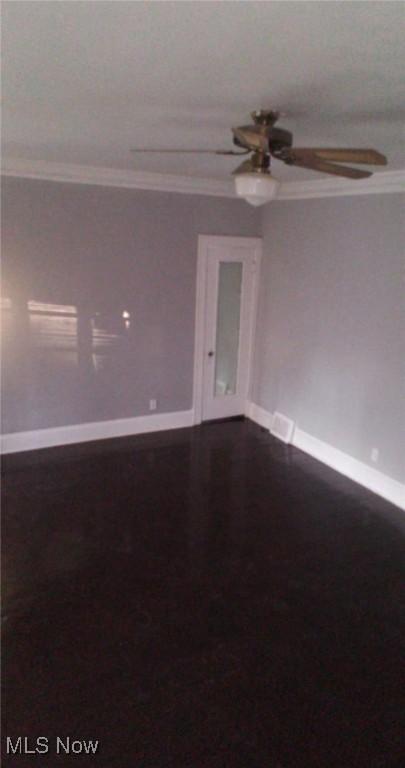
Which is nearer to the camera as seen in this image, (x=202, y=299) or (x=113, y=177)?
(x=113, y=177)

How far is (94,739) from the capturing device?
200cm

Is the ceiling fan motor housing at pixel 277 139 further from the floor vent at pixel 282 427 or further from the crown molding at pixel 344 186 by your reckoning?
the floor vent at pixel 282 427

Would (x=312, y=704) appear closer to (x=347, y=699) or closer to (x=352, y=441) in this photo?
(x=347, y=699)

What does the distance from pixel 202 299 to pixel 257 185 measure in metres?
2.98

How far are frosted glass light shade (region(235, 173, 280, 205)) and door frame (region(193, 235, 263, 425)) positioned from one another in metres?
2.82

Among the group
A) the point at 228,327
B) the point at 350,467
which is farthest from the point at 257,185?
the point at 228,327

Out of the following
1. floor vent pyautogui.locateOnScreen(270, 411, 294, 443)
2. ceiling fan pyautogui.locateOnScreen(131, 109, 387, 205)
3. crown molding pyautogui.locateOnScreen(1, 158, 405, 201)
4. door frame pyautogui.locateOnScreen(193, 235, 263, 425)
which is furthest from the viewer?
floor vent pyautogui.locateOnScreen(270, 411, 294, 443)

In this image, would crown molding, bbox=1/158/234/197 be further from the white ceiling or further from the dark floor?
the dark floor

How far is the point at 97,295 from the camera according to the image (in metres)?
4.51

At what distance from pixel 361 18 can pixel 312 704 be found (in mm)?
2660

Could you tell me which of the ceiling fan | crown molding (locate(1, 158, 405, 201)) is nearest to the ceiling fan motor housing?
the ceiling fan

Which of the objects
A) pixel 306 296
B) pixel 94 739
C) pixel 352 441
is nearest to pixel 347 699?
pixel 94 739

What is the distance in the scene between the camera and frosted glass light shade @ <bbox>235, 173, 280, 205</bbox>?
2.04 m
